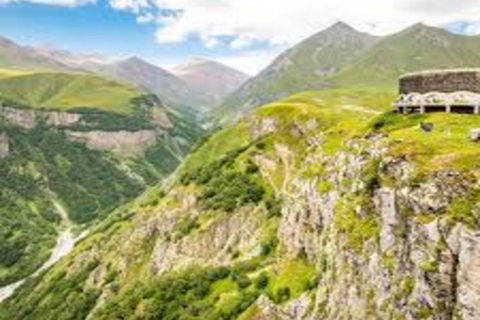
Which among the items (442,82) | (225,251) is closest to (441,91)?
(442,82)

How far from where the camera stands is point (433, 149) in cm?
5072

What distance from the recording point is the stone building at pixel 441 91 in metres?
63.8

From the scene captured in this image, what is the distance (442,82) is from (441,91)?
103 centimetres

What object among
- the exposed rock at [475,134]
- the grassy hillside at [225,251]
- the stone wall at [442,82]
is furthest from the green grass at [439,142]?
the grassy hillside at [225,251]

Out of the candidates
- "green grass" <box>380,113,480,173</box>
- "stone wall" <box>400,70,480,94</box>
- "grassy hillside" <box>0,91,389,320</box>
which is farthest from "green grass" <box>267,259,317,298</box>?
"stone wall" <box>400,70,480,94</box>

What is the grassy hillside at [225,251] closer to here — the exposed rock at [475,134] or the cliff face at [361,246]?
the cliff face at [361,246]

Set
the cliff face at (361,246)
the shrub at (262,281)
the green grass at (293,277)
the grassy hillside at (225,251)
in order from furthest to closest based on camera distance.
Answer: the grassy hillside at (225,251) → the shrub at (262,281) → the green grass at (293,277) → the cliff face at (361,246)

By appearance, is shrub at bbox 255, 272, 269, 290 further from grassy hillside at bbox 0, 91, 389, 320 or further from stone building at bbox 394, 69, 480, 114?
stone building at bbox 394, 69, 480, 114

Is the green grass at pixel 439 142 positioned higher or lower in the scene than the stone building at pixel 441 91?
lower

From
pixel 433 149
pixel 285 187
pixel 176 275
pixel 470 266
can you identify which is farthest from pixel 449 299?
pixel 285 187

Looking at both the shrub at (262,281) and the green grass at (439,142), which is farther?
the shrub at (262,281)

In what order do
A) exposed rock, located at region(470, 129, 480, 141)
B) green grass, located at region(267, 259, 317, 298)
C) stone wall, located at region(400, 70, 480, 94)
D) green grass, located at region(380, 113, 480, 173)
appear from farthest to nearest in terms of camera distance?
green grass, located at region(267, 259, 317, 298)
stone wall, located at region(400, 70, 480, 94)
exposed rock, located at region(470, 129, 480, 141)
green grass, located at region(380, 113, 480, 173)

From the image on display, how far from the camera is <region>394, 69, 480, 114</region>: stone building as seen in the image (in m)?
63.8

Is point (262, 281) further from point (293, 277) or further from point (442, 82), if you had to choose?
point (442, 82)
